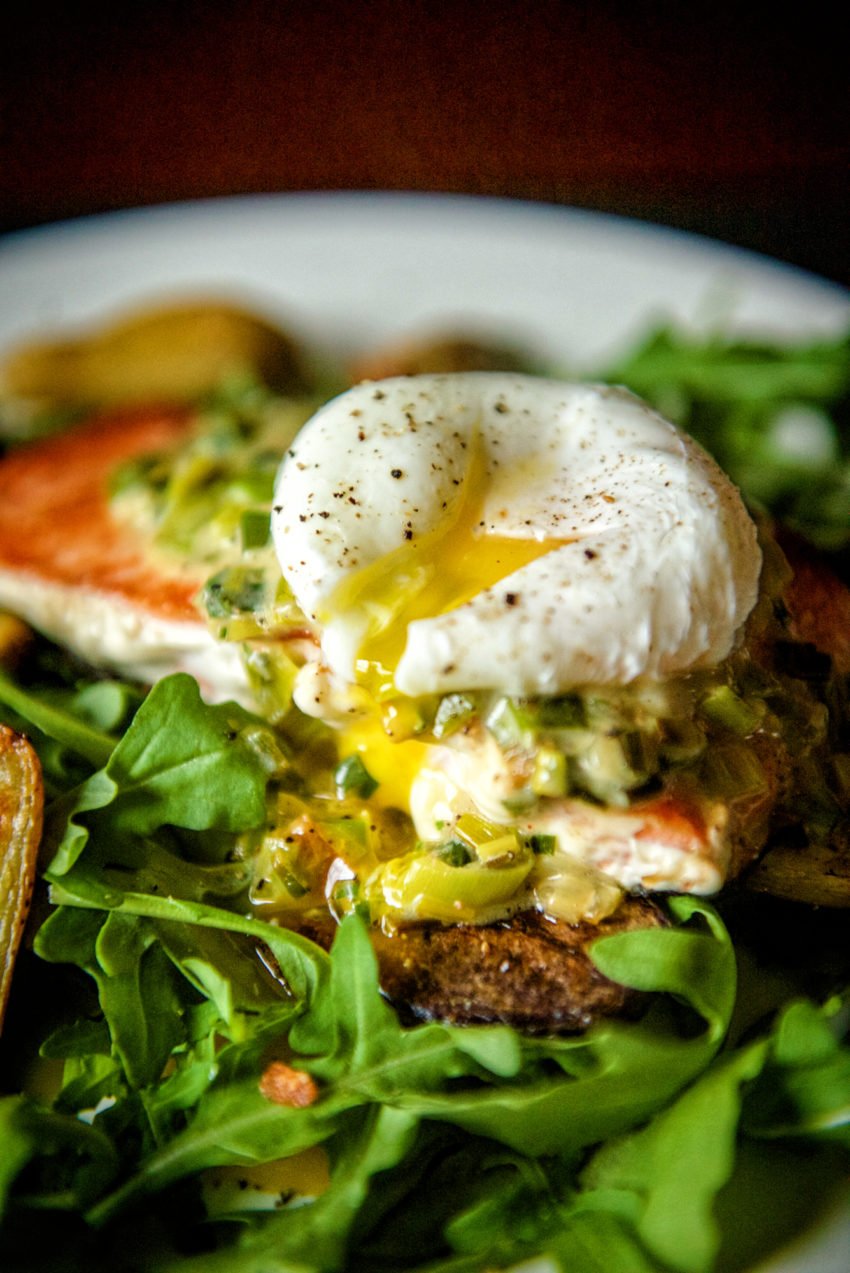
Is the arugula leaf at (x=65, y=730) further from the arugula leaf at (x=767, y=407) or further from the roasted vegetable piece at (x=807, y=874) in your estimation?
the arugula leaf at (x=767, y=407)

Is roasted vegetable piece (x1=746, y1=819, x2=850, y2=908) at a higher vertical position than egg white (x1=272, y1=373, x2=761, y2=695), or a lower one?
lower

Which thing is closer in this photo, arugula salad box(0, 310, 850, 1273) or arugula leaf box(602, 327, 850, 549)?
arugula salad box(0, 310, 850, 1273)

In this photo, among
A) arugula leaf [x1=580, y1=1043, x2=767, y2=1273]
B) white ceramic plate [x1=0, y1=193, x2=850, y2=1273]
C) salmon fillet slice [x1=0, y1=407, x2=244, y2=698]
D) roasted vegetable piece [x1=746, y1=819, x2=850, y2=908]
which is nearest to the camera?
arugula leaf [x1=580, y1=1043, x2=767, y2=1273]

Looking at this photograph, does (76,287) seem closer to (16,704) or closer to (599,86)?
(16,704)

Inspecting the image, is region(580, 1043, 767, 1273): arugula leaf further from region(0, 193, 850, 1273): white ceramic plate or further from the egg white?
region(0, 193, 850, 1273): white ceramic plate

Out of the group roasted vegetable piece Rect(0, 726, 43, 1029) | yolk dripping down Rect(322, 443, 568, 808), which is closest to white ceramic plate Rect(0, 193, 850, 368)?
yolk dripping down Rect(322, 443, 568, 808)

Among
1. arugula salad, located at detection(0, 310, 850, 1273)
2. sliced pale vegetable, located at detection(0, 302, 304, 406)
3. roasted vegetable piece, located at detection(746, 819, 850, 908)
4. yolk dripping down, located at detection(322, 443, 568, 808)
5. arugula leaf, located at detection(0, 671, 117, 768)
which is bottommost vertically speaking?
arugula salad, located at detection(0, 310, 850, 1273)

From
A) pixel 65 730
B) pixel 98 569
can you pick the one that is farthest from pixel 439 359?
pixel 65 730
